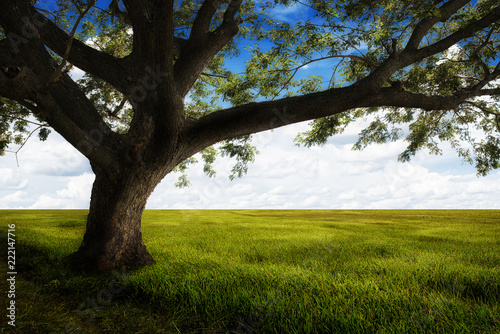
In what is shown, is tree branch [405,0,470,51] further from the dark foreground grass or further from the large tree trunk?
the large tree trunk

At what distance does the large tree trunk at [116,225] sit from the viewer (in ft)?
15.7

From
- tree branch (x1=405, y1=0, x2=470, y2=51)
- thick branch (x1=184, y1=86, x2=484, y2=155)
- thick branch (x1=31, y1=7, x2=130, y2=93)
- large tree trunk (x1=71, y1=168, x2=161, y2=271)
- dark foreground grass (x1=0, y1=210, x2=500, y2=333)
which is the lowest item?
dark foreground grass (x1=0, y1=210, x2=500, y2=333)

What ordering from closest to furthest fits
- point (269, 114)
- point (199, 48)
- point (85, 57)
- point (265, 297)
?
point (265, 297) < point (269, 114) < point (85, 57) < point (199, 48)

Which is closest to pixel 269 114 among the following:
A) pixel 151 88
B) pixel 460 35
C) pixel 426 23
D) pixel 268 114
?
pixel 268 114

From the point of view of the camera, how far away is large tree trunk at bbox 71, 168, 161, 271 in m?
4.79

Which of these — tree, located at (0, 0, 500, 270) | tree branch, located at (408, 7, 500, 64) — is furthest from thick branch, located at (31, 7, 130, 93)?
tree branch, located at (408, 7, 500, 64)

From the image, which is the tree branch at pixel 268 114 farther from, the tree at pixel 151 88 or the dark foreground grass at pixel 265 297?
the dark foreground grass at pixel 265 297

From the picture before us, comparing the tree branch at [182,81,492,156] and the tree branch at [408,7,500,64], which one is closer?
the tree branch at [182,81,492,156]

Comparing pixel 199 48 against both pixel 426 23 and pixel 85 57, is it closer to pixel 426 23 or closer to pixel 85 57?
pixel 85 57

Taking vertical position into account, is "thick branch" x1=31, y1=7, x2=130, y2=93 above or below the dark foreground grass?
above

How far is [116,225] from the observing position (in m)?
4.82

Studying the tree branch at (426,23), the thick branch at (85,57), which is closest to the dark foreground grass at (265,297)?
the thick branch at (85,57)

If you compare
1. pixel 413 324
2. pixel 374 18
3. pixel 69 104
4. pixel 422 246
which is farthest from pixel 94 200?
pixel 422 246

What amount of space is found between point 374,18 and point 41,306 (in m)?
8.58
